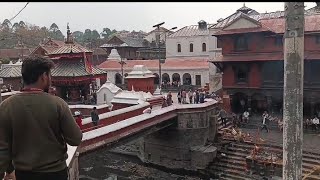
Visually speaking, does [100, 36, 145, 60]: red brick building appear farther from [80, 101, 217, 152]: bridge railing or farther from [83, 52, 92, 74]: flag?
[80, 101, 217, 152]: bridge railing

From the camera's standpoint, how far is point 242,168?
71.6 ft

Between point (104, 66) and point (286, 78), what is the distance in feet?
140

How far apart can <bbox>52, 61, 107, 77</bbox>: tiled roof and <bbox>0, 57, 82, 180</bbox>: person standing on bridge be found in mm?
25654

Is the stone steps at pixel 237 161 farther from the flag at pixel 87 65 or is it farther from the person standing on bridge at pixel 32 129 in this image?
the person standing on bridge at pixel 32 129

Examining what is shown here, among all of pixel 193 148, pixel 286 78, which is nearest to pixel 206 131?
Result: pixel 193 148

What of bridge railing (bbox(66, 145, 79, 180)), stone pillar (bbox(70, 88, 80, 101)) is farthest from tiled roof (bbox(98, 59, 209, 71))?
bridge railing (bbox(66, 145, 79, 180))

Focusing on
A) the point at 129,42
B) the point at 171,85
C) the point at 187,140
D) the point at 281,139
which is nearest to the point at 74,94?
the point at 187,140

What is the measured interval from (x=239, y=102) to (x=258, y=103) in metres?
1.67

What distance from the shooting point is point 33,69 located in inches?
125

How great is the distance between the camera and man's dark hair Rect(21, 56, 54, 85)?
10.4ft

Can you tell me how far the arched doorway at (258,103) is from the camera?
2834 cm

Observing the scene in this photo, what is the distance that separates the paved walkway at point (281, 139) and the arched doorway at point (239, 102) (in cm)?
397

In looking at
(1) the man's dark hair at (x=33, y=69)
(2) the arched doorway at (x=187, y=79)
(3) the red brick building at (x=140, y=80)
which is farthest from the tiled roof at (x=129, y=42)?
(1) the man's dark hair at (x=33, y=69)

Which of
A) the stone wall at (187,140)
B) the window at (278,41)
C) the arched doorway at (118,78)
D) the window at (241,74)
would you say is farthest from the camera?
the arched doorway at (118,78)
